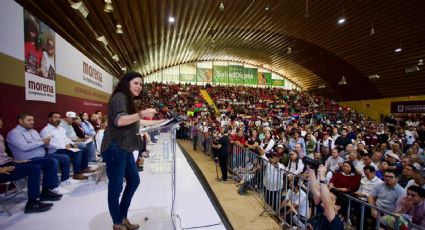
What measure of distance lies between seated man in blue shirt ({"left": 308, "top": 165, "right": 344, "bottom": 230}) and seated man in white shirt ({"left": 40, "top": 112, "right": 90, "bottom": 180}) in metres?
3.55

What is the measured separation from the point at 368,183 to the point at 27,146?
16.7ft

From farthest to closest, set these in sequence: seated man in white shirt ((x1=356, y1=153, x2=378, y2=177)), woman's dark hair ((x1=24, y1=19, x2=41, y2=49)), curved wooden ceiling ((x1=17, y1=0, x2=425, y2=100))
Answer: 1. curved wooden ceiling ((x1=17, y1=0, x2=425, y2=100))
2. seated man in white shirt ((x1=356, y1=153, x2=378, y2=177))
3. woman's dark hair ((x1=24, y1=19, x2=41, y2=49))

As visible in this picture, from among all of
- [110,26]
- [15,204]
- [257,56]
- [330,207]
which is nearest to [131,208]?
[15,204]

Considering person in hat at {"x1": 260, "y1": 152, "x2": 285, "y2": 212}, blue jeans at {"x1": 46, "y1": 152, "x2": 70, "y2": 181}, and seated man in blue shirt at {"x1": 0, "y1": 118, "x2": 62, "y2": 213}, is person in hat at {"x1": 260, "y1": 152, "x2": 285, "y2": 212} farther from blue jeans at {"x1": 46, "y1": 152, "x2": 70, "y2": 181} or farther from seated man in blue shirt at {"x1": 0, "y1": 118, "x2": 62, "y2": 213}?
blue jeans at {"x1": 46, "y1": 152, "x2": 70, "y2": 181}

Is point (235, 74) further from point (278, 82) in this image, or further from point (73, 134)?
point (73, 134)

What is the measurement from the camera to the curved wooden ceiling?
9.59 meters

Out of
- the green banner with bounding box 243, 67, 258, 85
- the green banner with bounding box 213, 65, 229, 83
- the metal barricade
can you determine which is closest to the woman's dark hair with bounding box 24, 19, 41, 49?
the metal barricade

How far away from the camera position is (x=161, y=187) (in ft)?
12.6

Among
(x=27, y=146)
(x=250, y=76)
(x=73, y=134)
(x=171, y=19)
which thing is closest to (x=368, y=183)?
(x=27, y=146)

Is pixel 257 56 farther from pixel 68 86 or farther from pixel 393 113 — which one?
pixel 68 86

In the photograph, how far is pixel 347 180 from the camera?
432 cm

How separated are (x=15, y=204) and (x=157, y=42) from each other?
43.8ft

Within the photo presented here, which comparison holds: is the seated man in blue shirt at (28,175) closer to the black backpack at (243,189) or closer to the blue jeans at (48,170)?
the blue jeans at (48,170)

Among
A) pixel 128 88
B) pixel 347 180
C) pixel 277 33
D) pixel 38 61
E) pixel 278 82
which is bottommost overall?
pixel 347 180
